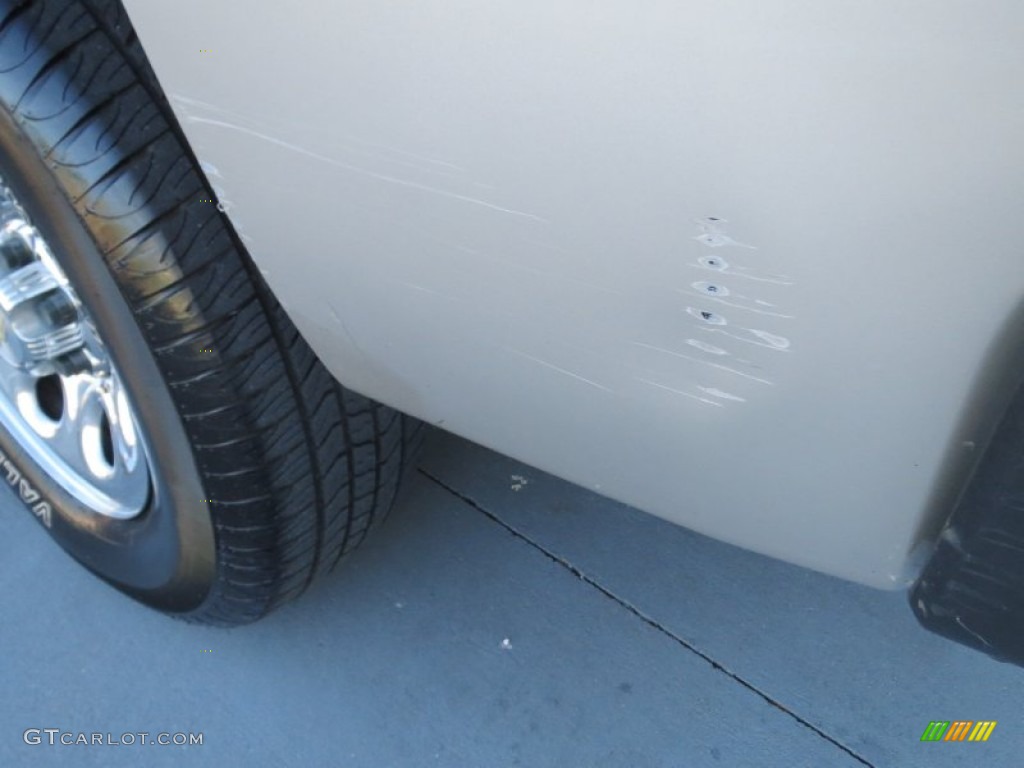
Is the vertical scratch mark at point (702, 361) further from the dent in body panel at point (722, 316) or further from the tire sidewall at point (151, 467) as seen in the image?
the tire sidewall at point (151, 467)

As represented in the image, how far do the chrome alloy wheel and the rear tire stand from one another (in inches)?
3.2

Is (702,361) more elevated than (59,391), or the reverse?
(702,361)

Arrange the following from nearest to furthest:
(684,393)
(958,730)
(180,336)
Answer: (684,393), (180,336), (958,730)

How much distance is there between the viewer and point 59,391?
5.70 feet

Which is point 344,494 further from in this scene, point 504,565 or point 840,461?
point 840,461

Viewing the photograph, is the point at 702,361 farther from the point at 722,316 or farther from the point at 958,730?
the point at 958,730

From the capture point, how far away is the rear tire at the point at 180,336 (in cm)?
106

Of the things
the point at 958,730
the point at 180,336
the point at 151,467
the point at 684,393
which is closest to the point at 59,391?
the point at 151,467

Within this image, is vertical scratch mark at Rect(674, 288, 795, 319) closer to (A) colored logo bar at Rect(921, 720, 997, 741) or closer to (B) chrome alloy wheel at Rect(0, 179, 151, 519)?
(B) chrome alloy wheel at Rect(0, 179, 151, 519)

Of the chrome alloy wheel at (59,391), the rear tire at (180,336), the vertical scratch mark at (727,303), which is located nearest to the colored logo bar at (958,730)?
the rear tire at (180,336)

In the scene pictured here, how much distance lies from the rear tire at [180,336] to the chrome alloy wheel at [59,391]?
0.08 metres

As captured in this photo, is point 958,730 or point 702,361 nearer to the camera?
point 702,361

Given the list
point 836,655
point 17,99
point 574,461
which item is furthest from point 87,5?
point 836,655

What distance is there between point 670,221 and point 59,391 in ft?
4.28
